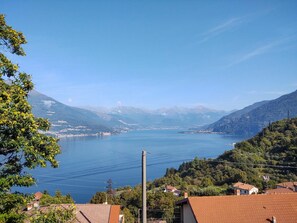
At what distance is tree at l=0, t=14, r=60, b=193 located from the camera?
218 inches

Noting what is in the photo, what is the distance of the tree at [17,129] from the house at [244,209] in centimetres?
927

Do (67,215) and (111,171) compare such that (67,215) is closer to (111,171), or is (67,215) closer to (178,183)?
(178,183)

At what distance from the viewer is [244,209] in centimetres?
1384

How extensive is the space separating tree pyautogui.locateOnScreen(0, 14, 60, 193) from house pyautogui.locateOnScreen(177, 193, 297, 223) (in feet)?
30.4

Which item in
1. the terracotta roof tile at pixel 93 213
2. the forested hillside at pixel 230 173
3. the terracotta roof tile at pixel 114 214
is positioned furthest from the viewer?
the forested hillside at pixel 230 173

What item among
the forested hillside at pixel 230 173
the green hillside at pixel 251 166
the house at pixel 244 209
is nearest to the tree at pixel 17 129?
the house at pixel 244 209

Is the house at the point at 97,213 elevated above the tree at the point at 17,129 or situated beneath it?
situated beneath

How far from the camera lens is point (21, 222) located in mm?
6219

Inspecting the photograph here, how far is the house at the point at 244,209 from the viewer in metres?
13.3

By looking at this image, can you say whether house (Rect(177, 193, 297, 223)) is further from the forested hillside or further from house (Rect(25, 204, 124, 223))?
the forested hillside

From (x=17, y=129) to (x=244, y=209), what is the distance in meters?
11.2

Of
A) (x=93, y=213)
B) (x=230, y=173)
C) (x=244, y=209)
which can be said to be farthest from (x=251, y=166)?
(x=244, y=209)

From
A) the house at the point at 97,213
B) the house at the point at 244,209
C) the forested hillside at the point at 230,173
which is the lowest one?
the forested hillside at the point at 230,173

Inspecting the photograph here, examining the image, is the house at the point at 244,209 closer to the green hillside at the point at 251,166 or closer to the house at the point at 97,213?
the house at the point at 97,213
